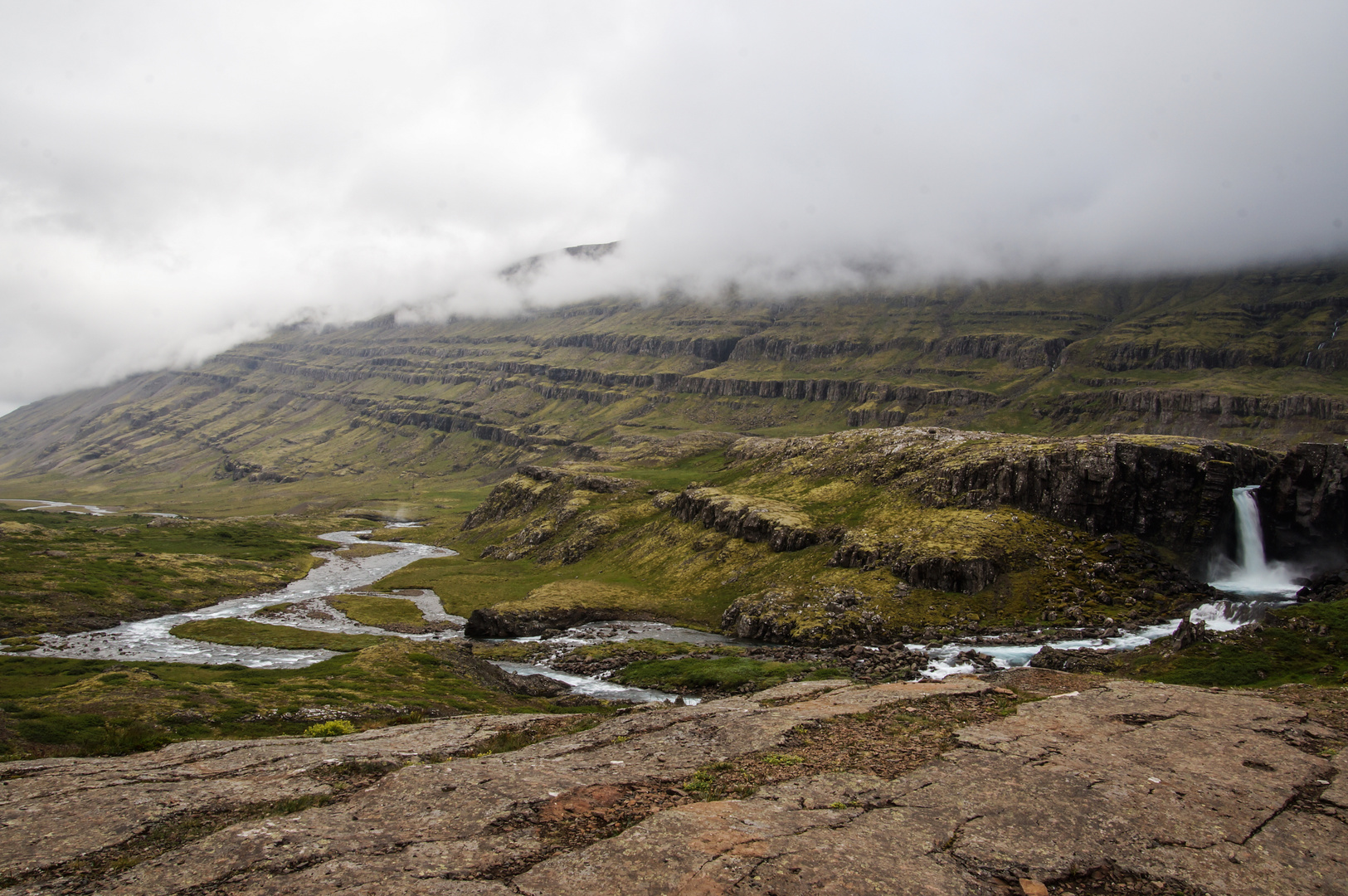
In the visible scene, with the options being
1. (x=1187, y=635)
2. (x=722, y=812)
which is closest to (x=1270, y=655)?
(x=1187, y=635)

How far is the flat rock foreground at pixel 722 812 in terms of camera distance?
17.3 meters

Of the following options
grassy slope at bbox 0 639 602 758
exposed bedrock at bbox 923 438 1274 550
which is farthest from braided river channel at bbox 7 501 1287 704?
exposed bedrock at bbox 923 438 1274 550

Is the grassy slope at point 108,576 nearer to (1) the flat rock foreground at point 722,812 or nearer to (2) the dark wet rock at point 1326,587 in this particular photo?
(1) the flat rock foreground at point 722,812

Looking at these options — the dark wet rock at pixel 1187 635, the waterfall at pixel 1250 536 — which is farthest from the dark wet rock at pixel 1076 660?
the waterfall at pixel 1250 536

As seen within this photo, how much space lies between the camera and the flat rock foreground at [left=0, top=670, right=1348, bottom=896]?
56.7ft

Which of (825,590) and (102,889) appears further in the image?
(825,590)

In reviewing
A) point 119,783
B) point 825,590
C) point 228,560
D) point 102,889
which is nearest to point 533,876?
point 102,889

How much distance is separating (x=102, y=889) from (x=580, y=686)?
233ft

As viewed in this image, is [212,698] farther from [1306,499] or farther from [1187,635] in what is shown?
[1306,499]

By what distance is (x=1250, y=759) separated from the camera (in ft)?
83.9

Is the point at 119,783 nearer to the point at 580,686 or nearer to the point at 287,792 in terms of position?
the point at 287,792

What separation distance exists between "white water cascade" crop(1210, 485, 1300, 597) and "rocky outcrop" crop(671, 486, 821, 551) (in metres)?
66.1

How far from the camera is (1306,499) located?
103562 millimetres

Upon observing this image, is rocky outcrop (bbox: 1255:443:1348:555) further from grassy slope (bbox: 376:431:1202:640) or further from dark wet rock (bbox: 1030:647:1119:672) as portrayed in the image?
dark wet rock (bbox: 1030:647:1119:672)
